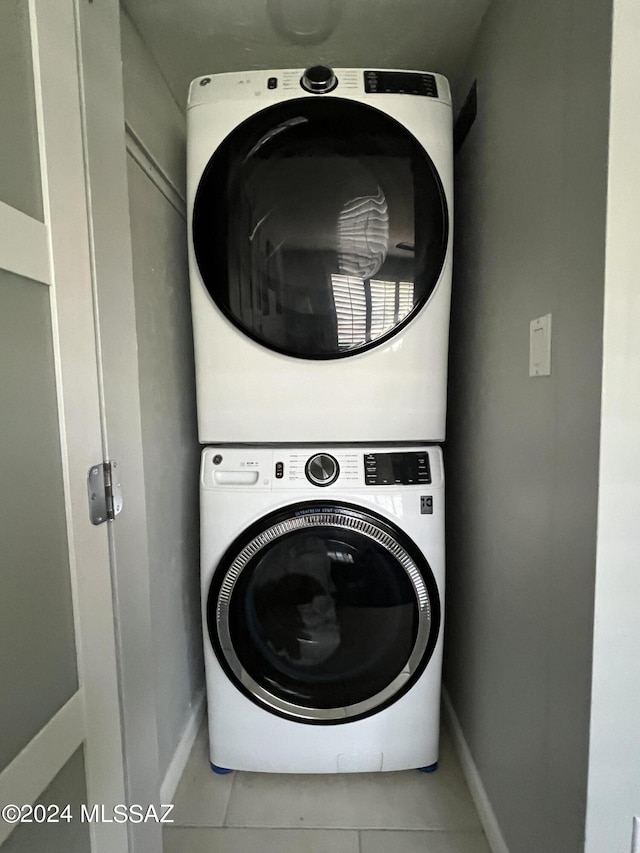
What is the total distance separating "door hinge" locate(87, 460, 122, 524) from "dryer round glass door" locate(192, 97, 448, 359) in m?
0.62

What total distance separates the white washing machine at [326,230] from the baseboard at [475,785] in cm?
99

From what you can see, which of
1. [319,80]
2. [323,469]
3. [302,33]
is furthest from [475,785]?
[302,33]

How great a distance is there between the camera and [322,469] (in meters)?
1.34

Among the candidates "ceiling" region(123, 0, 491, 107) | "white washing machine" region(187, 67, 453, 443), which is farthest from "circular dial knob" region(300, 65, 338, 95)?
"ceiling" region(123, 0, 491, 107)

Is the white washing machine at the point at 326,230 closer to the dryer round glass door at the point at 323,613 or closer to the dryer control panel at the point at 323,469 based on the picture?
the dryer control panel at the point at 323,469

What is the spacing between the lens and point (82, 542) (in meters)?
0.77

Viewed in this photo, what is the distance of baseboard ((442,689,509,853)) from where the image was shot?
1.18m

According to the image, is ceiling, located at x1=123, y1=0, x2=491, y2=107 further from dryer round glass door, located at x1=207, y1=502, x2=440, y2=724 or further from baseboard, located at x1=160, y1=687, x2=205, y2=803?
baseboard, located at x1=160, y1=687, x2=205, y2=803

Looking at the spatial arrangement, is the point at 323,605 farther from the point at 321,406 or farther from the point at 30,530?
the point at 30,530

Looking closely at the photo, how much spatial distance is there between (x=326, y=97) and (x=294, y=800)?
1868 mm

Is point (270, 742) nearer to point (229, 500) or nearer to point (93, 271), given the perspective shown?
point (229, 500)

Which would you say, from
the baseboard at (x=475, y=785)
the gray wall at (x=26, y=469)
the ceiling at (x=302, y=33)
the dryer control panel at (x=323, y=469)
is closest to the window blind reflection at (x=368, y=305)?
the dryer control panel at (x=323, y=469)

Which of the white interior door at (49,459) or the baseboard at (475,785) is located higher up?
the white interior door at (49,459)

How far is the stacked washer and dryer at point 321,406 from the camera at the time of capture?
127 centimetres
